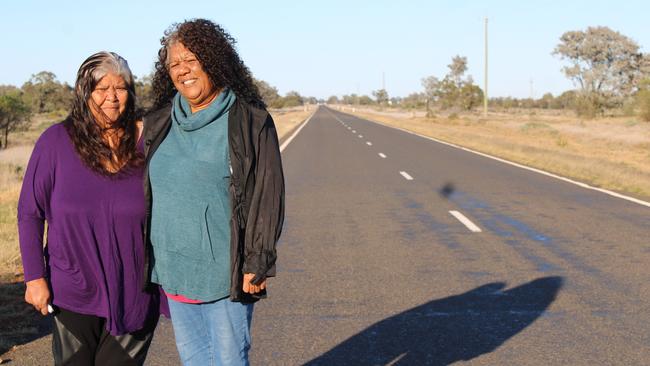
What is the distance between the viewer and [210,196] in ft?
9.05

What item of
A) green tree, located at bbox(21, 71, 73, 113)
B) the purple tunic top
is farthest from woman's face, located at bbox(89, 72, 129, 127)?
green tree, located at bbox(21, 71, 73, 113)

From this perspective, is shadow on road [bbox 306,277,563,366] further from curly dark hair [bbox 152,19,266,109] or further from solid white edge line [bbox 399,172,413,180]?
solid white edge line [bbox 399,172,413,180]

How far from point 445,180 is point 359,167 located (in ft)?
11.9

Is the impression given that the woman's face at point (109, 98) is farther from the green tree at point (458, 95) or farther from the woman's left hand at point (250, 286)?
the green tree at point (458, 95)

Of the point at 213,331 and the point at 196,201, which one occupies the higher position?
the point at 196,201

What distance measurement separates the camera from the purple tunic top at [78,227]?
2.95m

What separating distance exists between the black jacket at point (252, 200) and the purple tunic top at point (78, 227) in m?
0.48

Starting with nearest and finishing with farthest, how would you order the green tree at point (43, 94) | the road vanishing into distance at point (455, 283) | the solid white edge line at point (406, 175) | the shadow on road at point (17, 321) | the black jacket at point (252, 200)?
the black jacket at point (252, 200) < the road vanishing into distance at point (455, 283) < the shadow on road at point (17, 321) < the solid white edge line at point (406, 175) < the green tree at point (43, 94)

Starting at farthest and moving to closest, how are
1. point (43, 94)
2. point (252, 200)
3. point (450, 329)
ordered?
point (43, 94)
point (450, 329)
point (252, 200)

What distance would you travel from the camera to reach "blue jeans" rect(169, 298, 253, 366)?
9.34ft

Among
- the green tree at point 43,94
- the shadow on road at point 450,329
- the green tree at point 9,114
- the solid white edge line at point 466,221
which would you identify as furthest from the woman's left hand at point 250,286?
the green tree at point 43,94

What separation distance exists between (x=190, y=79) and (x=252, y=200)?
0.56 m

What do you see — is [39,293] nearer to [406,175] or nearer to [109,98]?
[109,98]

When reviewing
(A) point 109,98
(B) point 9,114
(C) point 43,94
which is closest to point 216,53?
(A) point 109,98
